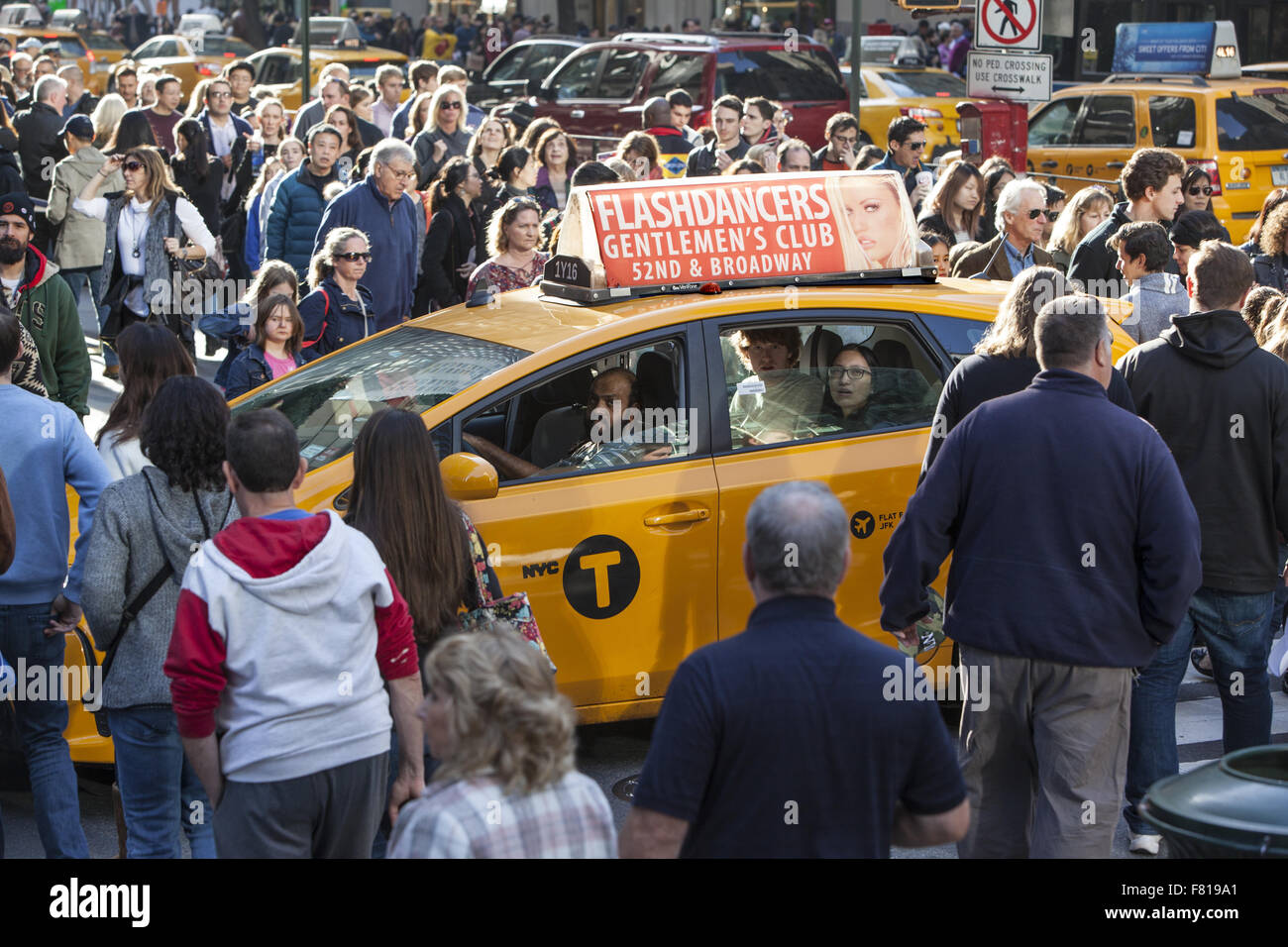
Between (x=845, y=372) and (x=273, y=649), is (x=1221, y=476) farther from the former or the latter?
(x=273, y=649)

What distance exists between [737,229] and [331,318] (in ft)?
8.47

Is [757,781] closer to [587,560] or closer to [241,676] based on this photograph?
[241,676]

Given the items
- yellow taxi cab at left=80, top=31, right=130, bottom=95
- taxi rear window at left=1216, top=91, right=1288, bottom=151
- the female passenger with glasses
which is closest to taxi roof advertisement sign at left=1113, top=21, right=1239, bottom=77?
taxi rear window at left=1216, top=91, right=1288, bottom=151

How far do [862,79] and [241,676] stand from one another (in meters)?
20.3

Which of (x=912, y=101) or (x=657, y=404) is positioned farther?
(x=912, y=101)

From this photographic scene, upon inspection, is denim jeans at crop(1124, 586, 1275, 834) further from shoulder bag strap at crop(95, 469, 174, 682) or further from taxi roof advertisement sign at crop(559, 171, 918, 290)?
shoulder bag strap at crop(95, 469, 174, 682)

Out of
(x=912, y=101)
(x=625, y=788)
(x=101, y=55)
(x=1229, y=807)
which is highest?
(x=101, y=55)

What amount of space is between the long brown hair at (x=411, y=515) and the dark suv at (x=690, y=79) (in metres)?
15.6

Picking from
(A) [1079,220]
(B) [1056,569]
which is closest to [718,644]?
(B) [1056,569]

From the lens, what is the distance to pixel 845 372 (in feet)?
20.0

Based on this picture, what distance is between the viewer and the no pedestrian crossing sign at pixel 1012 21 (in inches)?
507

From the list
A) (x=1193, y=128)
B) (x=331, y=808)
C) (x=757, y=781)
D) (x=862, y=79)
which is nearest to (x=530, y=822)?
(x=757, y=781)

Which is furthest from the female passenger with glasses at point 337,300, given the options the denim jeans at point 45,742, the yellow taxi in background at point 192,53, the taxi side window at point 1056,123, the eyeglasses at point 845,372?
the yellow taxi in background at point 192,53

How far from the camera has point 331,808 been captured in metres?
3.89
